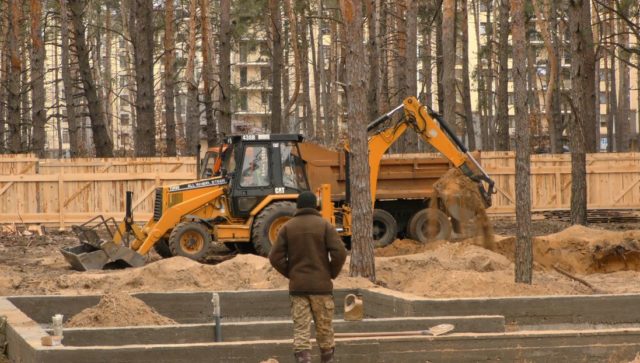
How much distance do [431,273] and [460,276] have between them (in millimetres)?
1330

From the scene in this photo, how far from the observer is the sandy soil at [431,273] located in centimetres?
1608

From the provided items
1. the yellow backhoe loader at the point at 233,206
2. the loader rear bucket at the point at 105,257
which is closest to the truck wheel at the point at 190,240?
the yellow backhoe loader at the point at 233,206

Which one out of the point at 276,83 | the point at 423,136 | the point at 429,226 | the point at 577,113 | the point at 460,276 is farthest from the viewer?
the point at 276,83

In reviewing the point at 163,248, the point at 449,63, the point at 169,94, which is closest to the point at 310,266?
the point at 163,248

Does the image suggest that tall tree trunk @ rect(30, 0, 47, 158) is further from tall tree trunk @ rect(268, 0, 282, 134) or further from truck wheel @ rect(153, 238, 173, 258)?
truck wheel @ rect(153, 238, 173, 258)

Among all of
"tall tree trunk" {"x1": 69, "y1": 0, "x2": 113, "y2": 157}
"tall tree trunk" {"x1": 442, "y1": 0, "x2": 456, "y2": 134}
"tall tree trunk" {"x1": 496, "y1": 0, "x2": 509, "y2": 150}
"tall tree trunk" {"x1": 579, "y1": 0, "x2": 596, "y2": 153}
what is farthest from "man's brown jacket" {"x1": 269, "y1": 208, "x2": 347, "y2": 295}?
"tall tree trunk" {"x1": 496, "y1": 0, "x2": 509, "y2": 150}

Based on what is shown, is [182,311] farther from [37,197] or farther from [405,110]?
[37,197]

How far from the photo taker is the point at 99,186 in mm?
32062

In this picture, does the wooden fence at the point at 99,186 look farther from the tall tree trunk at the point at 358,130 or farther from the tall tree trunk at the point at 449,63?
the tall tree trunk at the point at 358,130

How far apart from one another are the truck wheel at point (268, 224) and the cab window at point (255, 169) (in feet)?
1.98

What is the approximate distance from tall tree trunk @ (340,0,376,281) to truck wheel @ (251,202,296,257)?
17.8 ft

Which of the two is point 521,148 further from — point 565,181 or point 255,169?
point 565,181

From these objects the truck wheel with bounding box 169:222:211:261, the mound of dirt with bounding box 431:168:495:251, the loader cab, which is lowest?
the truck wheel with bounding box 169:222:211:261

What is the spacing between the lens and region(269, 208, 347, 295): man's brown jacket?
1070 cm
